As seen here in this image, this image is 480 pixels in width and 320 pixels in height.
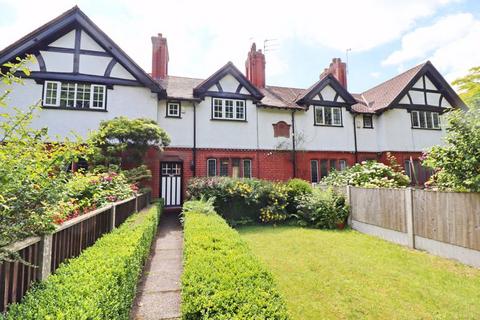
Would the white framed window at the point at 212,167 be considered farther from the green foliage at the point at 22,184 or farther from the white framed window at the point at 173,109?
the green foliage at the point at 22,184

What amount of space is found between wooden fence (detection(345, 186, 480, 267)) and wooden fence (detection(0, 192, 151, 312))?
791cm

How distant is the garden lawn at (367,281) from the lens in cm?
393

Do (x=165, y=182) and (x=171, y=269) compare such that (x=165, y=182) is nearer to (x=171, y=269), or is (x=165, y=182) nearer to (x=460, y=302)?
(x=171, y=269)

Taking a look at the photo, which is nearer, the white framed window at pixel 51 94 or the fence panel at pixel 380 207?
the fence panel at pixel 380 207

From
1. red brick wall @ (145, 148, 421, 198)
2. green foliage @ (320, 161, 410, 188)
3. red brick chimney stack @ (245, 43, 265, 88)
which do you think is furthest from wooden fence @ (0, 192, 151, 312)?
red brick chimney stack @ (245, 43, 265, 88)

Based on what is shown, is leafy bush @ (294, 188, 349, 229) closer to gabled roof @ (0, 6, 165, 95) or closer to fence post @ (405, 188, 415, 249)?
fence post @ (405, 188, 415, 249)

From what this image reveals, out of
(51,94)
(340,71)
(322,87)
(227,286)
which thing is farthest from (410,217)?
(51,94)

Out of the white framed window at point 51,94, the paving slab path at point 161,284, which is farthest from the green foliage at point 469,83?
the white framed window at point 51,94

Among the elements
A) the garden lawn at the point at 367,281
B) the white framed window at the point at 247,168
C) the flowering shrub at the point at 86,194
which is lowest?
the garden lawn at the point at 367,281

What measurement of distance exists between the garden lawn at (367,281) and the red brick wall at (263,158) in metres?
6.96

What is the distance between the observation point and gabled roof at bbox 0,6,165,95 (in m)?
11.3

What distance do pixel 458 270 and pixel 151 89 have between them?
1310cm

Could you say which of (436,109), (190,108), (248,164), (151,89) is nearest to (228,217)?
(248,164)

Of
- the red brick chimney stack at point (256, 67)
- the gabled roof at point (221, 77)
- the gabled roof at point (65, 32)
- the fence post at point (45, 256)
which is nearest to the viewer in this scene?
the fence post at point (45, 256)
